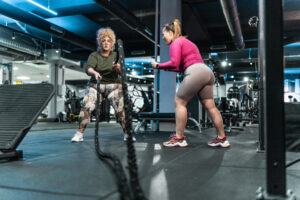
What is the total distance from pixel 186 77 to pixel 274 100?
1.79 meters

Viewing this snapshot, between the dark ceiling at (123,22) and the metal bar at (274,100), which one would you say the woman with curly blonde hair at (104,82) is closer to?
the metal bar at (274,100)

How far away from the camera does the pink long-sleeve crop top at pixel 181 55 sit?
2.52 meters

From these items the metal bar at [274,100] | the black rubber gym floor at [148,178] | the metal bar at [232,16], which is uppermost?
the metal bar at [232,16]

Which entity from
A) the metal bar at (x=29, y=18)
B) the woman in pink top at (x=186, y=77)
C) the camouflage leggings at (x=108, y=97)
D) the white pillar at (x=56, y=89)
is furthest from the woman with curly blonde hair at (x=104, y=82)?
the white pillar at (x=56, y=89)

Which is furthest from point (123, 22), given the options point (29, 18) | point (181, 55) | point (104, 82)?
point (181, 55)

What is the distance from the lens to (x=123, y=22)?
312 inches

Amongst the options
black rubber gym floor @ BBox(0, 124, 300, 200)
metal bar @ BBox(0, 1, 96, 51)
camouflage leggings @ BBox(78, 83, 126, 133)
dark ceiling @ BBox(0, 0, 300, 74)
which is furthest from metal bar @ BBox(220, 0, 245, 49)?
metal bar @ BBox(0, 1, 96, 51)

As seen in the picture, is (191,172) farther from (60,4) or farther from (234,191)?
(60,4)

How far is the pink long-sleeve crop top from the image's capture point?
2523 millimetres

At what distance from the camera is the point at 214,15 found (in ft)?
28.4

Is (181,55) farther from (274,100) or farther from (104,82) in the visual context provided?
(274,100)

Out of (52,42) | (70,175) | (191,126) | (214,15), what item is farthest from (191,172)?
(52,42)

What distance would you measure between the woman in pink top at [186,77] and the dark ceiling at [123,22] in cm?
377

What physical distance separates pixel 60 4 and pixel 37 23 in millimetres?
881
